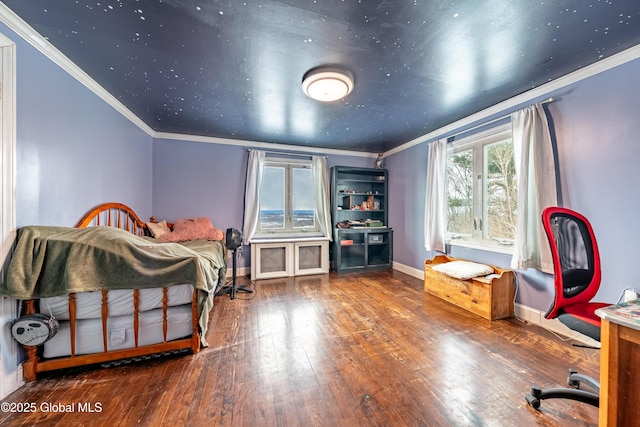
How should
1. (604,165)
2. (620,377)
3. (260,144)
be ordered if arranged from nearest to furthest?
(620,377)
(604,165)
(260,144)

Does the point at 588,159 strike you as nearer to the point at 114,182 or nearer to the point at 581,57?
the point at 581,57

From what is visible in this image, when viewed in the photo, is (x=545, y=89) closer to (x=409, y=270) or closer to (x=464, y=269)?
(x=464, y=269)

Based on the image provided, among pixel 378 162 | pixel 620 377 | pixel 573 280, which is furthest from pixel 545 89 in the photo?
pixel 378 162

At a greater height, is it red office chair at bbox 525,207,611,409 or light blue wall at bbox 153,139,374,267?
light blue wall at bbox 153,139,374,267

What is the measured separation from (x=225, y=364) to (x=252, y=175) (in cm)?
291

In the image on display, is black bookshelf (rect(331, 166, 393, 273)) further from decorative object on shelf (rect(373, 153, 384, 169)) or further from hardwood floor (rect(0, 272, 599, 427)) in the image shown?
hardwood floor (rect(0, 272, 599, 427))

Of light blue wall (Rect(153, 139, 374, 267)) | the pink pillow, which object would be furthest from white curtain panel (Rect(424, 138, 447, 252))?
the pink pillow

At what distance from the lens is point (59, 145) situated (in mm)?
1799

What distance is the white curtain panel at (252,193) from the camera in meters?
3.94

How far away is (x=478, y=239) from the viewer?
9.91 feet

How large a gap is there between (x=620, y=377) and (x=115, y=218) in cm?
392

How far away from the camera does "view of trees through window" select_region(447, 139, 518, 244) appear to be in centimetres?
268

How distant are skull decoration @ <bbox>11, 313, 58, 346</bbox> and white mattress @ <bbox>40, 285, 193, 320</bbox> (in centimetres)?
10

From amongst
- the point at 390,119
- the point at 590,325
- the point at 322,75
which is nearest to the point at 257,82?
the point at 322,75
